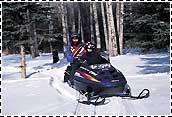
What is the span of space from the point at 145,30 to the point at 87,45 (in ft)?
13.0

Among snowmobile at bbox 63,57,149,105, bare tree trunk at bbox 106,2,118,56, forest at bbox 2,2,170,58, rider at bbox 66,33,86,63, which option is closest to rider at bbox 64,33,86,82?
rider at bbox 66,33,86,63

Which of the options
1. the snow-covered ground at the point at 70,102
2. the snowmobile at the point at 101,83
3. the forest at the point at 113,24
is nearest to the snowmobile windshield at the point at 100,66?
the snowmobile at the point at 101,83

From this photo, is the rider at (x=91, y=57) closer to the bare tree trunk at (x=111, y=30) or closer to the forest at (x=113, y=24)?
the forest at (x=113, y=24)

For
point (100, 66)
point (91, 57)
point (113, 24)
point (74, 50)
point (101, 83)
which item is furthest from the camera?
point (113, 24)

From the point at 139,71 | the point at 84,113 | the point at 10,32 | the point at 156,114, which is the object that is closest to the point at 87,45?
the point at 84,113

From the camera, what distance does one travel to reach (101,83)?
7199 millimetres

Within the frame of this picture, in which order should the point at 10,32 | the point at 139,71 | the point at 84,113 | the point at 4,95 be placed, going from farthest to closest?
the point at 10,32, the point at 139,71, the point at 4,95, the point at 84,113

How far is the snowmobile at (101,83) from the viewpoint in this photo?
7.17 meters

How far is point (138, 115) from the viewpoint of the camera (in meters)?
5.84

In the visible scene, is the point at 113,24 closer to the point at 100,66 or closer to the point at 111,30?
the point at 111,30

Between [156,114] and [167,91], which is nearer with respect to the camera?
[156,114]

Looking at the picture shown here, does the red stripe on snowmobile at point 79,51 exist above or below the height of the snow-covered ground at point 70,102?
above

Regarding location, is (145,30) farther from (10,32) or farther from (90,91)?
(10,32)

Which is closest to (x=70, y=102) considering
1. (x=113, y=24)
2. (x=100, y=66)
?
(x=100, y=66)
